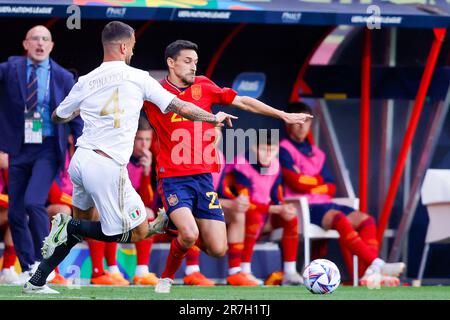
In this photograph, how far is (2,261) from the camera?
40.1ft

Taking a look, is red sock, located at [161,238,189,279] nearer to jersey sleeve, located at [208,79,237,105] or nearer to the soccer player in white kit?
the soccer player in white kit

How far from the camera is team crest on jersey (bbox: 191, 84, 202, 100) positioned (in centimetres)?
1030

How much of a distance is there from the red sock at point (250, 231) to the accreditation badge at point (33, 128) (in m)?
2.44

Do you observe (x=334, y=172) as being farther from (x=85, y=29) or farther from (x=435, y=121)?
(x=85, y=29)

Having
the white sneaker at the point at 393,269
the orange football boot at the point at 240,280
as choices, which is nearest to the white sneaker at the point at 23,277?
the orange football boot at the point at 240,280

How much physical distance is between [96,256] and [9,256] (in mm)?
759

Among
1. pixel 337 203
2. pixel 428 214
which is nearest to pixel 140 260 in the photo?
pixel 337 203

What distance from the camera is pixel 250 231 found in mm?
12727

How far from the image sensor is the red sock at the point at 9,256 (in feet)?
39.2

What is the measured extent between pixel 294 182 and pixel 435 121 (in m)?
1.75

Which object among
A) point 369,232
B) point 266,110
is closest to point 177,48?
point 266,110

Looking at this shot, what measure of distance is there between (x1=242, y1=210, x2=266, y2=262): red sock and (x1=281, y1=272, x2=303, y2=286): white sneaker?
414mm

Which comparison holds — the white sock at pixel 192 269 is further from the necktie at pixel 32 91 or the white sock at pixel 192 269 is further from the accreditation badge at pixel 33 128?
the necktie at pixel 32 91

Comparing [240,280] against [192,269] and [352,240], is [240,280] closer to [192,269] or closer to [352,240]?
[192,269]
